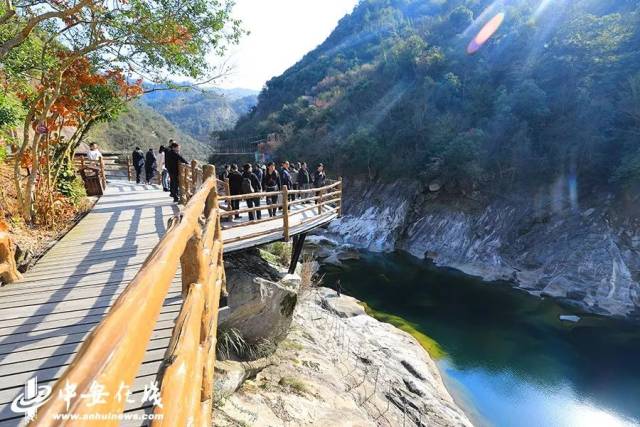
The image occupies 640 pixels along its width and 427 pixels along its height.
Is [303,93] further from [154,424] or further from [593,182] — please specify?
[154,424]

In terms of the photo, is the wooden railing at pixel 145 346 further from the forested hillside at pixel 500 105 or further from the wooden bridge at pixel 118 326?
the forested hillside at pixel 500 105

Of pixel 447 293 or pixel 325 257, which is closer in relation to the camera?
pixel 447 293

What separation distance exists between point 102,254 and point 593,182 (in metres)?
25.4

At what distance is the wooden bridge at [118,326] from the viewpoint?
92cm

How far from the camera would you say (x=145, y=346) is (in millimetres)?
1141

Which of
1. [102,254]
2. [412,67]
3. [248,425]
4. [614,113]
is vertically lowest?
[248,425]

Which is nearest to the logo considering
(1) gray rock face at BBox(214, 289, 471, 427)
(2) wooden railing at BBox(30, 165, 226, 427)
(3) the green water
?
(2) wooden railing at BBox(30, 165, 226, 427)

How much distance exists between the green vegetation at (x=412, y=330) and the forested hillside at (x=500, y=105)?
13485mm

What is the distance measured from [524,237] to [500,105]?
33.8 ft

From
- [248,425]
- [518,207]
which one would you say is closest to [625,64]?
→ [518,207]

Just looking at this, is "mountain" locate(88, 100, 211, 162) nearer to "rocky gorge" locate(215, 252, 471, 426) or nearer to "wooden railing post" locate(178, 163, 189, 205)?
"wooden railing post" locate(178, 163, 189, 205)

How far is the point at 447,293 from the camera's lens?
18906 mm

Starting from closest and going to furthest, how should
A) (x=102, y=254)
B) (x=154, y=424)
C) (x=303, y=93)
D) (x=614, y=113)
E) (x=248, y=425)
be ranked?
(x=154, y=424)
(x=248, y=425)
(x=102, y=254)
(x=614, y=113)
(x=303, y=93)

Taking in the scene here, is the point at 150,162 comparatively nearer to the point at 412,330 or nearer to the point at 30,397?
the point at 412,330
